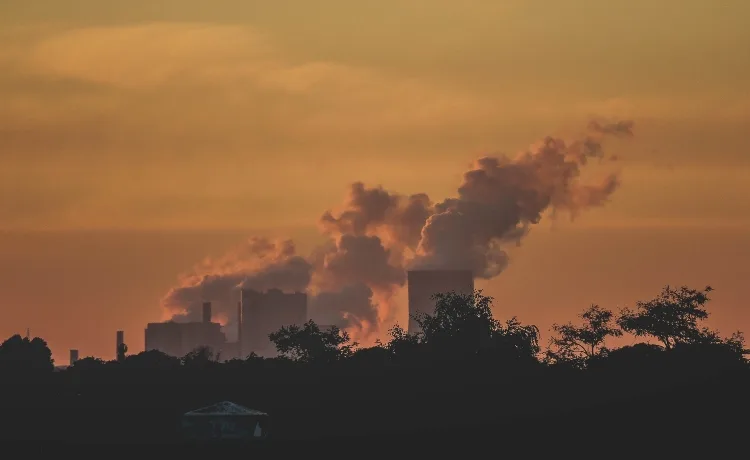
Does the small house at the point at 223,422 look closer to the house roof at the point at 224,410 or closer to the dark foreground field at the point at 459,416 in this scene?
the house roof at the point at 224,410

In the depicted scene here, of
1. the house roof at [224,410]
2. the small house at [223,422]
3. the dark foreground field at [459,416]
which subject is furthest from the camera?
the house roof at [224,410]

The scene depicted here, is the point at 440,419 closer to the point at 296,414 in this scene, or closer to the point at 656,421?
the point at 296,414

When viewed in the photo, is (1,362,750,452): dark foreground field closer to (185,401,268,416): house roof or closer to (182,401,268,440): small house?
(182,401,268,440): small house

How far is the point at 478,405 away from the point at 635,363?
71.4ft

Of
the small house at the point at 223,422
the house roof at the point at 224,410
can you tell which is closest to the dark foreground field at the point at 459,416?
the small house at the point at 223,422

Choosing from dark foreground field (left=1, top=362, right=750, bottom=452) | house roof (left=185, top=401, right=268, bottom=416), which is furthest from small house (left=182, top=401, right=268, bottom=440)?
dark foreground field (left=1, top=362, right=750, bottom=452)

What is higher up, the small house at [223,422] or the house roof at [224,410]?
the house roof at [224,410]

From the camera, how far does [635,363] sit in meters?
196

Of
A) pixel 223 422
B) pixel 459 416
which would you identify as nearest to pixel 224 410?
pixel 223 422

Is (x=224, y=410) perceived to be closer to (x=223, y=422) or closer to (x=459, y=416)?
(x=223, y=422)

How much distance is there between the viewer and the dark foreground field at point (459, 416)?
14125 centimetres

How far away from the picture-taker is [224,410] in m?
188

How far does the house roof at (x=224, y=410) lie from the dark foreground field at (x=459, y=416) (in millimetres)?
2668

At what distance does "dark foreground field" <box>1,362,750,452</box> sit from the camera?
141 m
